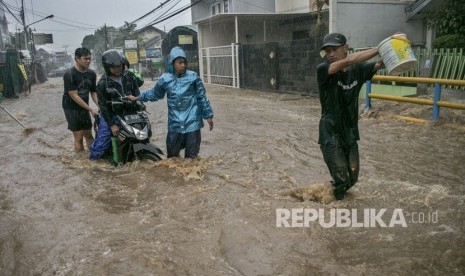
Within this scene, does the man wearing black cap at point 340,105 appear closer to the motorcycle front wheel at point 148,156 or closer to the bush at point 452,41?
the motorcycle front wheel at point 148,156

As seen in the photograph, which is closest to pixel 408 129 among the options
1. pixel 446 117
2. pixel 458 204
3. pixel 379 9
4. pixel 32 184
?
pixel 446 117

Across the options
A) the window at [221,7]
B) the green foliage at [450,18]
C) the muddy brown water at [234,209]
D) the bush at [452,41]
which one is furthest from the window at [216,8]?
the muddy brown water at [234,209]

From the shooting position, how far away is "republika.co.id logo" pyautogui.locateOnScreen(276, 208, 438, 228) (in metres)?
3.87

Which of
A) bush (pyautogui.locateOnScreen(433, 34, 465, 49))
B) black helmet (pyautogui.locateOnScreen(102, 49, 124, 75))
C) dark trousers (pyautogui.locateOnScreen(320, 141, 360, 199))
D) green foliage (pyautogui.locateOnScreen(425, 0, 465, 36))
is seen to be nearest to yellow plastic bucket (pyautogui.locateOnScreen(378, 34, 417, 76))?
dark trousers (pyautogui.locateOnScreen(320, 141, 360, 199))

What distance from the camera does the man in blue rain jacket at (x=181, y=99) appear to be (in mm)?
5055

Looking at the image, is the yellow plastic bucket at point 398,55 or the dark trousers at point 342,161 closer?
the yellow plastic bucket at point 398,55

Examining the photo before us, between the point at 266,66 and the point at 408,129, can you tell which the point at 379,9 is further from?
the point at 408,129

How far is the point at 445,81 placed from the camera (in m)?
7.60

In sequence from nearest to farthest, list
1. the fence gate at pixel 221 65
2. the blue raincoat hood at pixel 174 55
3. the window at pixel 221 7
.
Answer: the blue raincoat hood at pixel 174 55 < the fence gate at pixel 221 65 < the window at pixel 221 7

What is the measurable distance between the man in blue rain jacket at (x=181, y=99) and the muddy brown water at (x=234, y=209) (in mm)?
324

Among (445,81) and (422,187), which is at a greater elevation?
(445,81)

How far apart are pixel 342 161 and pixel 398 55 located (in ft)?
3.69

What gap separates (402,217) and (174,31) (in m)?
26.6

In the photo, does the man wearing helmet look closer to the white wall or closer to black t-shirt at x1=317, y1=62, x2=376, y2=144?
black t-shirt at x1=317, y1=62, x2=376, y2=144
